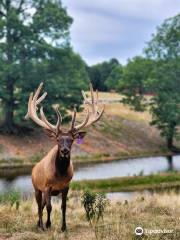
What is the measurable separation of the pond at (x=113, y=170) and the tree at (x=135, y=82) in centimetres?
874

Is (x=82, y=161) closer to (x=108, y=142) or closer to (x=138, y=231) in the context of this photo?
(x=108, y=142)

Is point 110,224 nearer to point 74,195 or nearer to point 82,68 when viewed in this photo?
point 74,195

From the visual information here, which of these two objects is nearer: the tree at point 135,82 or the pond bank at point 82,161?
the pond bank at point 82,161

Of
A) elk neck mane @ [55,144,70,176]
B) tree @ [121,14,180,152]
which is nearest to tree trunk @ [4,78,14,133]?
tree @ [121,14,180,152]

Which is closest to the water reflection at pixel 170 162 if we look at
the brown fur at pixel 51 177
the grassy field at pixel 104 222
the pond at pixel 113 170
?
the pond at pixel 113 170

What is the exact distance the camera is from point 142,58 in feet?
212

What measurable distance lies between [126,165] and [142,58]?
2061 centimetres

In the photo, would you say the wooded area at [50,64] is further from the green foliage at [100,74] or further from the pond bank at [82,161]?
the green foliage at [100,74]

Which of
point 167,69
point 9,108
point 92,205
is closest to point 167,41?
point 167,69

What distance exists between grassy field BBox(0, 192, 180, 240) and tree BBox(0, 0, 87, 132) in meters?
32.5

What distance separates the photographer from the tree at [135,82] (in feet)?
204

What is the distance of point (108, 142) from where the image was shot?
194ft

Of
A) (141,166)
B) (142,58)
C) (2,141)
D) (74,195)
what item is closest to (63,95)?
(2,141)

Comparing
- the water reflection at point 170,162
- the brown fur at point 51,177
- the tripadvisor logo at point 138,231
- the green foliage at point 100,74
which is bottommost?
the water reflection at point 170,162
